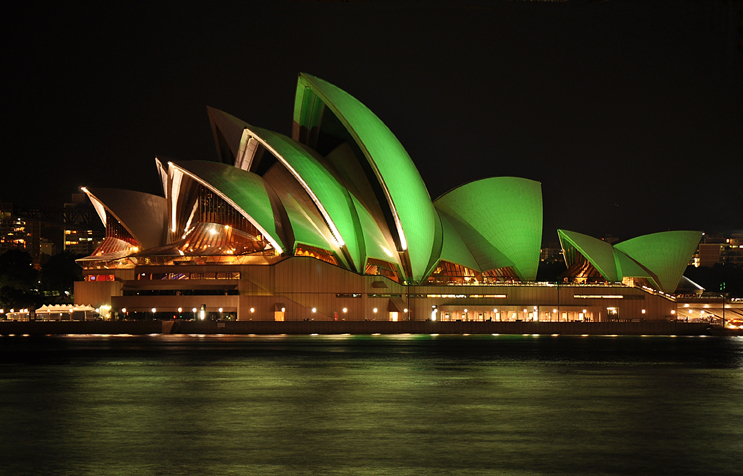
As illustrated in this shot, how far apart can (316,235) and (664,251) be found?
37594 millimetres

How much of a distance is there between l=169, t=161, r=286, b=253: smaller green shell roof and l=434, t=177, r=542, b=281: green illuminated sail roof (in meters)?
18.3

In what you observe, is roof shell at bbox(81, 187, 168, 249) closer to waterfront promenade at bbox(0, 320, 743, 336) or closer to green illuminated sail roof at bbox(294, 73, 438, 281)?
waterfront promenade at bbox(0, 320, 743, 336)

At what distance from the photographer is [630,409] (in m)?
21.4

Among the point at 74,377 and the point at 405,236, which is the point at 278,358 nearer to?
the point at 74,377

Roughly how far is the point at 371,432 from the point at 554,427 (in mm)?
4037

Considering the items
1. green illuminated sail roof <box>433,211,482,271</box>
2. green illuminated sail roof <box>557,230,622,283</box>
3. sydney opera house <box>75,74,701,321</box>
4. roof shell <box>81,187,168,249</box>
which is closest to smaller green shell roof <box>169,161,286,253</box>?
sydney opera house <box>75,74,701,321</box>

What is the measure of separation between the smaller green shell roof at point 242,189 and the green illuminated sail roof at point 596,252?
30834 mm

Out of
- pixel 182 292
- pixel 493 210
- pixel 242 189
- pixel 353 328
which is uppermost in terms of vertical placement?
pixel 242 189

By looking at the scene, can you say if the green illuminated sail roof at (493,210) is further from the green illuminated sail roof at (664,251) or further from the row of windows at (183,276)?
the row of windows at (183,276)

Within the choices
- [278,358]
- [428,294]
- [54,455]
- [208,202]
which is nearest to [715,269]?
[428,294]

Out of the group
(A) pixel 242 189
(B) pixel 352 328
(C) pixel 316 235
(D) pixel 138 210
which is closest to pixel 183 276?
(D) pixel 138 210

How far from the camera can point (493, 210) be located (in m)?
78.1

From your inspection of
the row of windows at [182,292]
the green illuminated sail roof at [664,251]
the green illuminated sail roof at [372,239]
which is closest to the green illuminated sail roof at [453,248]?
the green illuminated sail roof at [372,239]

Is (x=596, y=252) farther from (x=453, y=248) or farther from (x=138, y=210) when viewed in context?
→ (x=138, y=210)
